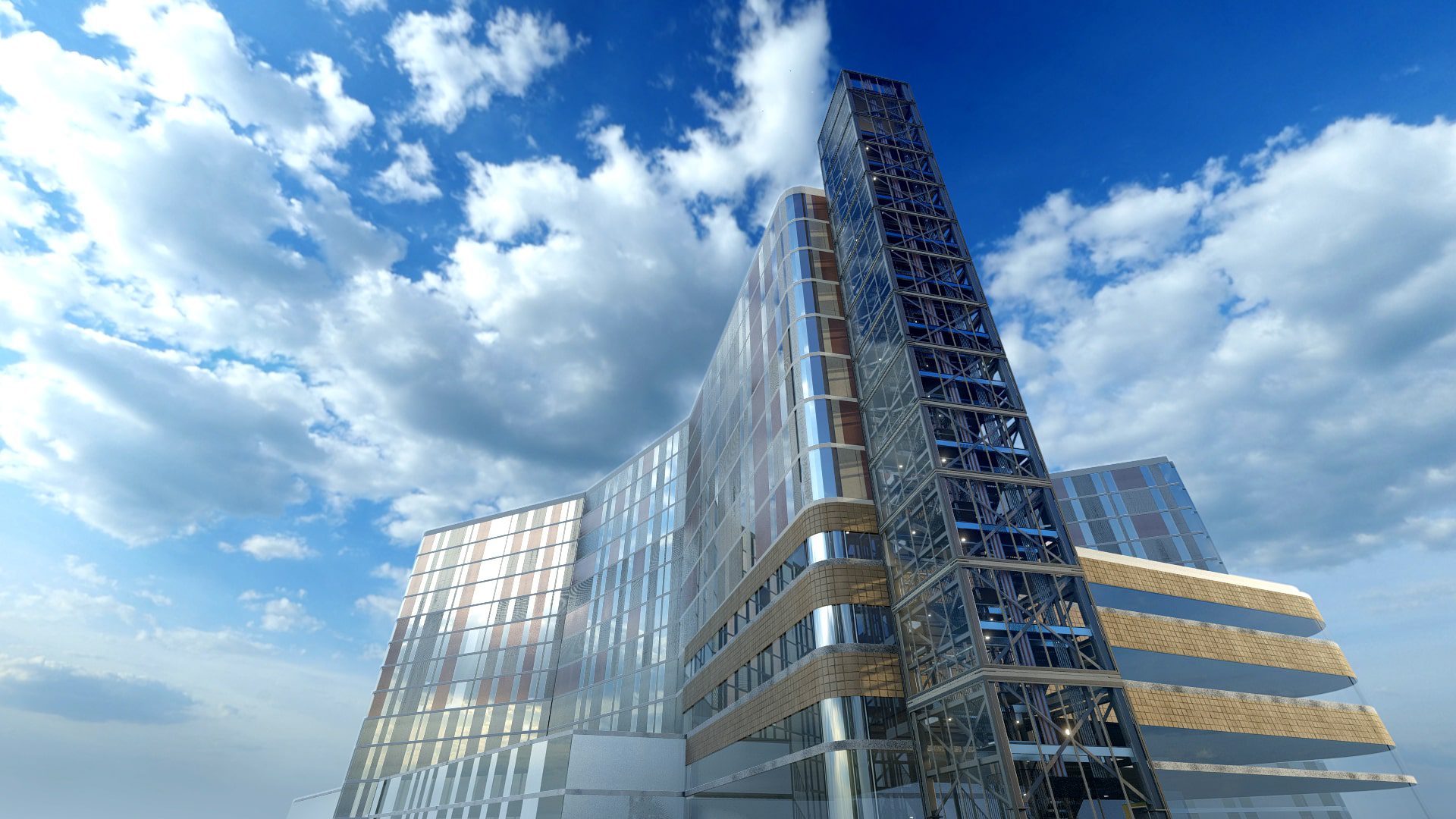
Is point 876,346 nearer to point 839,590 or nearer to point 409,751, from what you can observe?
point 839,590

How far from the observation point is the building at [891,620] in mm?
28938

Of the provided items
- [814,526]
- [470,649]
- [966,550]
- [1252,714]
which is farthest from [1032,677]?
[470,649]

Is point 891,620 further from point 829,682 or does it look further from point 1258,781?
point 1258,781

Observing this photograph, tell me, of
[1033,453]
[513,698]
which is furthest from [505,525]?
[1033,453]

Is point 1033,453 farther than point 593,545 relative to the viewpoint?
No

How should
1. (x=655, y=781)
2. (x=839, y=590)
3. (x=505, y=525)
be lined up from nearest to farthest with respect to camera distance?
(x=839, y=590)
(x=655, y=781)
(x=505, y=525)

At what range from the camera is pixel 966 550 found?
30906 mm

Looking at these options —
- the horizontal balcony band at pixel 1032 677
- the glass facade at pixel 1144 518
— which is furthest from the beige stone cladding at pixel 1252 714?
the horizontal balcony band at pixel 1032 677

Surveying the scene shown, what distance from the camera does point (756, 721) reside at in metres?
38.5

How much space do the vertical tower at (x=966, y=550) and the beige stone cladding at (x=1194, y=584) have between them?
424 inches

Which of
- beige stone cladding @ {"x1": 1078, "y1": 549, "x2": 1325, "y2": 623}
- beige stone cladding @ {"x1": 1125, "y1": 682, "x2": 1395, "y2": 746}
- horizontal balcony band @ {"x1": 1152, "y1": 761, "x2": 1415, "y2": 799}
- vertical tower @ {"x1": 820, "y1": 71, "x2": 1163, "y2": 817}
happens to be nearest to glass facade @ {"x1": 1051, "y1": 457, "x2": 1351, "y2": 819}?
beige stone cladding @ {"x1": 1078, "y1": 549, "x2": 1325, "y2": 623}

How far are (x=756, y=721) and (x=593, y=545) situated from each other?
1912 inches

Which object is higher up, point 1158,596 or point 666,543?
point 666,543

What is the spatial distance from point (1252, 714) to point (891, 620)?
82.3ft
